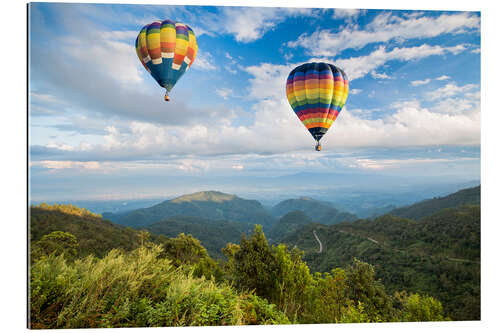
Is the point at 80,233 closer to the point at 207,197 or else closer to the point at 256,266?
the point at 256,266

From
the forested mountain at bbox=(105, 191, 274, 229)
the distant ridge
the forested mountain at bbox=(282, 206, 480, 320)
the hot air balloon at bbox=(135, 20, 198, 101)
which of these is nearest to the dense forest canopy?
the forested mountain at bbox=(282, 206, 480, 320)

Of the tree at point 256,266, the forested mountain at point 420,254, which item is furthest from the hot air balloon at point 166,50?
the forested mountain at point 420,254

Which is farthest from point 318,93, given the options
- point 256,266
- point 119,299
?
point 119,299

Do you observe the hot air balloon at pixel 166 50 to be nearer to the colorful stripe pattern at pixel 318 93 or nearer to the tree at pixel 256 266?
the colorful stripe pattern at pixel 318 93

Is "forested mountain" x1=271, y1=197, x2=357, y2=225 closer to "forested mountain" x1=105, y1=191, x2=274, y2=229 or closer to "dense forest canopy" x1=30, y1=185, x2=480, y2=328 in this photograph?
"forested mountain" x1=105, y1=191, x2=274, y2=229

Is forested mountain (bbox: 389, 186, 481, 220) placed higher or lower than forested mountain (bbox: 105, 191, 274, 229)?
higher
